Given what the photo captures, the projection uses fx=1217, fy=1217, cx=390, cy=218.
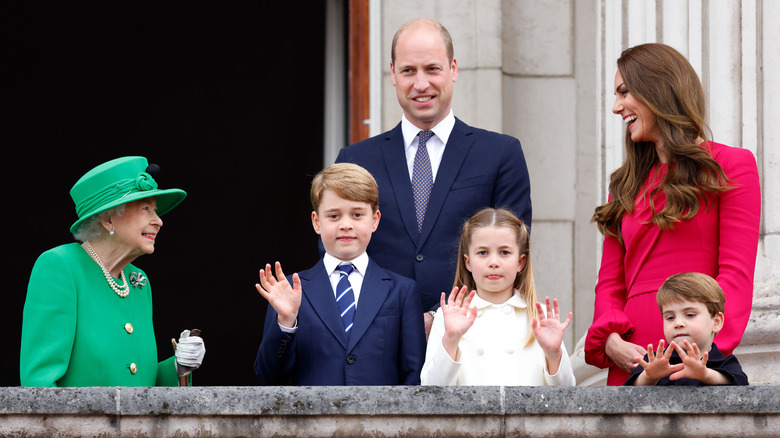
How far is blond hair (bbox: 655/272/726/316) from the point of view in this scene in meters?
3.76

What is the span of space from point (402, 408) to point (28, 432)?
1019mm

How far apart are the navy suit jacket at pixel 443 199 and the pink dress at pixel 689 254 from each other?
0.54 metres

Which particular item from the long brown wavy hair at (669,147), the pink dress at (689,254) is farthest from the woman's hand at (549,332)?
the long brown wavy hair at (669,147)

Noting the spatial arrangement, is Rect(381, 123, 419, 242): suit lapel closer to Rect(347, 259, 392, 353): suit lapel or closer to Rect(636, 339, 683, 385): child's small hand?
Rect(347, 259, 392, 353): suit lapel

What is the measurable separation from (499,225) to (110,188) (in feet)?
4.47

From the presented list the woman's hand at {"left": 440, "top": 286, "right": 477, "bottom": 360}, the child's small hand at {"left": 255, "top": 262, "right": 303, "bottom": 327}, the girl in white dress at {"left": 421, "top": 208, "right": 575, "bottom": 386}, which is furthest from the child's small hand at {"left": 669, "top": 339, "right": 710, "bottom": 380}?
the child's small hand at {"left": 255, "top": 262, "right": 303, "bottom": 327}

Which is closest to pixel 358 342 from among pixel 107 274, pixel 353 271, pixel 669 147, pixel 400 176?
pixel 353 271

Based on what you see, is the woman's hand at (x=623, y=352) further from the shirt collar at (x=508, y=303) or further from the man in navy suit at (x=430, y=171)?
the man in navy suit at (x=430, y=171)

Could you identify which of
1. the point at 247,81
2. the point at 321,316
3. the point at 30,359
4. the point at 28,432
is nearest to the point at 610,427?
the point at 321,316

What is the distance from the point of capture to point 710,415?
338 cm

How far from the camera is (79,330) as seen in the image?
4.05 metres

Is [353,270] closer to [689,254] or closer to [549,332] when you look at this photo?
[549,332]

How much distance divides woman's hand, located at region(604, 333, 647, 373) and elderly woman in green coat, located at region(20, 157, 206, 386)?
1389 millimetres

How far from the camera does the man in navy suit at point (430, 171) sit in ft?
14.9
